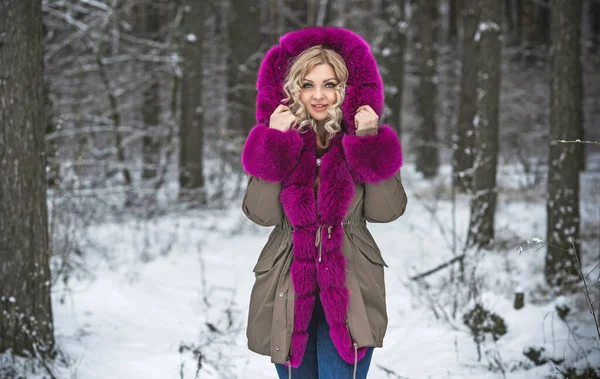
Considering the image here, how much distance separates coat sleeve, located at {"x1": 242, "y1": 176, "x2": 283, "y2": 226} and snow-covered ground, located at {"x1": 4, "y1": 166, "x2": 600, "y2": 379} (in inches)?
56.0

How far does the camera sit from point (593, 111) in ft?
68.8

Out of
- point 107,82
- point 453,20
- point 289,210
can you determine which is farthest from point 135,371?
point 453,20

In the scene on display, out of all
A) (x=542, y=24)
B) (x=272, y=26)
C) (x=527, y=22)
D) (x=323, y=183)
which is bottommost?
(x=323, y=183)

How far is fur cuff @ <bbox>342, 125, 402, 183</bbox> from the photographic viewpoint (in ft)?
8.97

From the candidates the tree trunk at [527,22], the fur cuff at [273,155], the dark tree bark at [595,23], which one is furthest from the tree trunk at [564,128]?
the dark tree bark at [595,23]

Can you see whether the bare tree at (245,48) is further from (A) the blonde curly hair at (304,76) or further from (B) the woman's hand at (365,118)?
(B) the woman's hand at (365,118)

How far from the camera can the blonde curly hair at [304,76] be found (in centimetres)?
284

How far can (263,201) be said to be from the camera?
275 centimetres

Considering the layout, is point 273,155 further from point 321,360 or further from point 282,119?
point 321,360

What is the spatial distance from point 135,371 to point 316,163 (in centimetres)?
242

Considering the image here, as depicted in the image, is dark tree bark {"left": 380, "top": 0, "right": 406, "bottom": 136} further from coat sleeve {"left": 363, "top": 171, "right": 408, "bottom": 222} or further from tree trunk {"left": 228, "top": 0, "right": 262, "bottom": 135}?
coat sleeve {"left": 363, "top": 171, "right": 408, "bottom": 222}

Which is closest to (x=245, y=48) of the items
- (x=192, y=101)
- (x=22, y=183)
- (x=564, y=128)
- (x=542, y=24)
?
(x=192, y=101)

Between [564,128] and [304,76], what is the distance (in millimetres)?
4799

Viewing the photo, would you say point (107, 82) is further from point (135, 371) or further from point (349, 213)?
point (349, 213)
